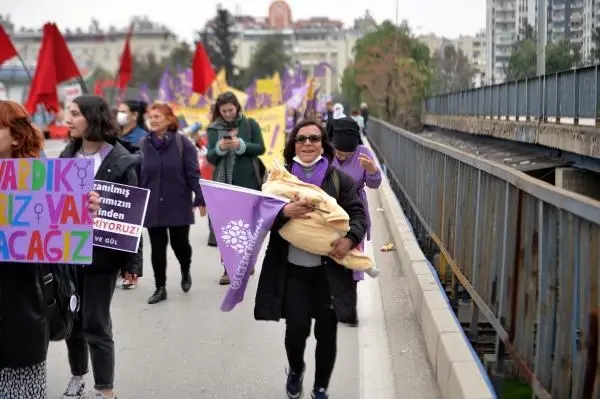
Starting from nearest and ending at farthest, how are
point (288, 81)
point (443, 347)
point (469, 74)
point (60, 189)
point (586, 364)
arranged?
point (586, 364)
point (60, 189)
point (443, 347)
point (288, 81)
point (469, 74)

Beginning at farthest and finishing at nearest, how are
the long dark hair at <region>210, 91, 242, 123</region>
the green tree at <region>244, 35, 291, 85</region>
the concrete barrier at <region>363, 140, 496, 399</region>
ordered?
the green tree at <region>244, 35, 291, 85</region>
the long dark hair at <region>210, 91, 242, 123</region>
the concrete barrier at <region>363, 140, 496, 399</region>

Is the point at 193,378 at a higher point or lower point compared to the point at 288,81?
lower

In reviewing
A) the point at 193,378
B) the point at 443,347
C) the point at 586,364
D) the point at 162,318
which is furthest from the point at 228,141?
the point at 586,364

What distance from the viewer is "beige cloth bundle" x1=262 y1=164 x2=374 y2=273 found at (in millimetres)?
4836

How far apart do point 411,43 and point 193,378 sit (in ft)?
211

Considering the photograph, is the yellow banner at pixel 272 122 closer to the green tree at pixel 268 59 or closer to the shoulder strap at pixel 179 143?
the shoulder strap at pixel 179 143

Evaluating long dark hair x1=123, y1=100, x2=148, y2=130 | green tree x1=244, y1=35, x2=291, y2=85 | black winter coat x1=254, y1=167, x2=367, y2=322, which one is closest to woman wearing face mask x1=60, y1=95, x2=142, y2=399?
black winter coat x1=254, y1=167, x2=367, y2=322

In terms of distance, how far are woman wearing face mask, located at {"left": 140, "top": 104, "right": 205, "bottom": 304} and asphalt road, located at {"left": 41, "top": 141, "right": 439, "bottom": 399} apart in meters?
0.54

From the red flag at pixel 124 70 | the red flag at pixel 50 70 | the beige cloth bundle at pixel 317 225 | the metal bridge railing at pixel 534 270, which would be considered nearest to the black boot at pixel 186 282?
the metal bridge railing at pixel 534 270

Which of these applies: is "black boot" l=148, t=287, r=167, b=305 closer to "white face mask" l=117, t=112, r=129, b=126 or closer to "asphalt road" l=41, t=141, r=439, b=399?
"asphalt road" l=41, t=141, r=439, b=399

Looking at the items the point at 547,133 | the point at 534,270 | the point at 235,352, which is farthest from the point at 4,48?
the point at 534,270

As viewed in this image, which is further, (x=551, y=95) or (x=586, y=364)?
(x=551, y=95)

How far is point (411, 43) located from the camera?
68500mm

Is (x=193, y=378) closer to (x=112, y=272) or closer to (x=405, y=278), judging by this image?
(x=112, y=272)
